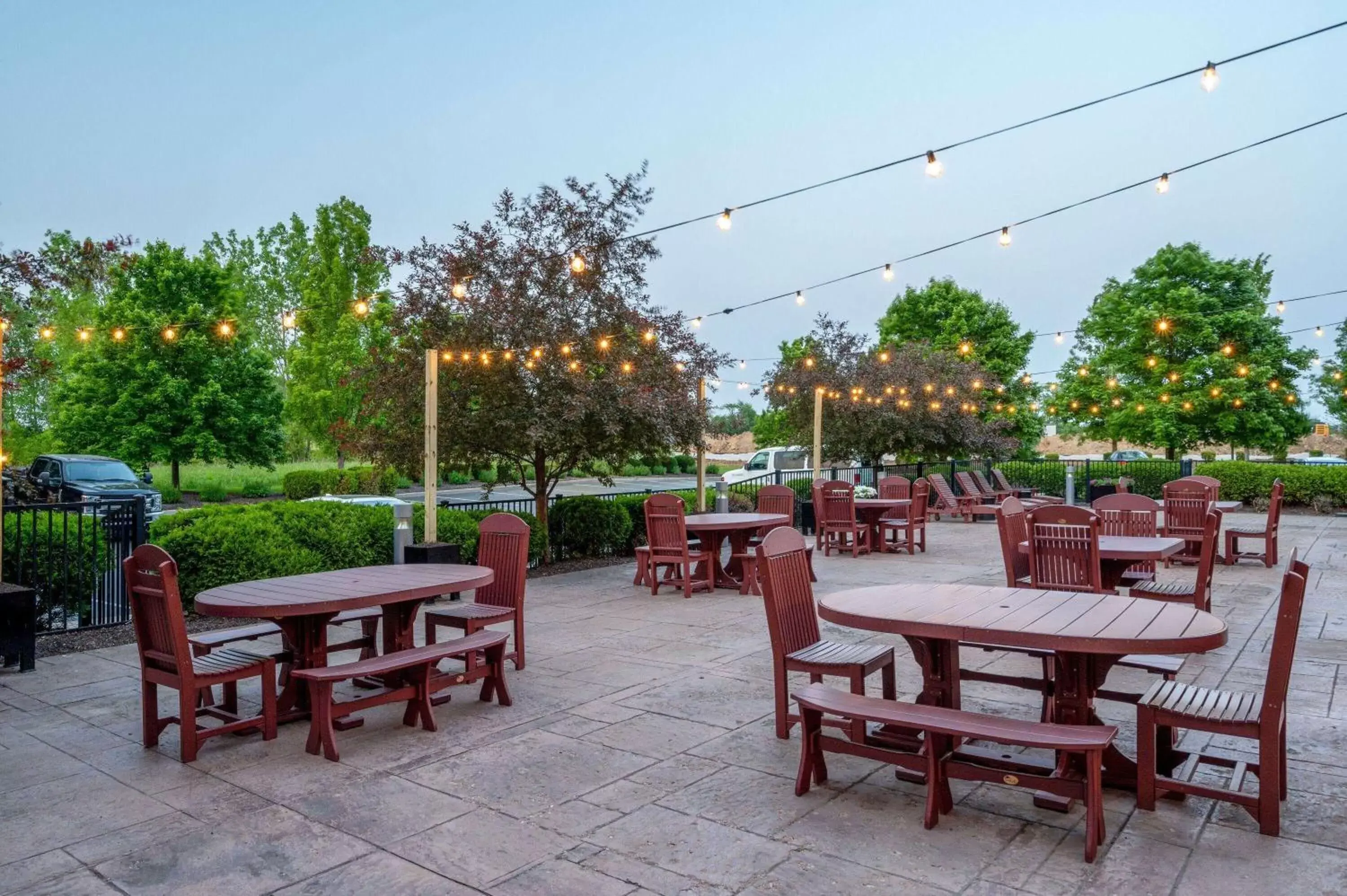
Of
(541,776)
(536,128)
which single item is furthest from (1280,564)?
(536,128)

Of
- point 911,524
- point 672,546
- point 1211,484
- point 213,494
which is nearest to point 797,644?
point 672,546

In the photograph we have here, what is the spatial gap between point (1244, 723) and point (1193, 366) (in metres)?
28.6

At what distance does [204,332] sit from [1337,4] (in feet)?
88.5

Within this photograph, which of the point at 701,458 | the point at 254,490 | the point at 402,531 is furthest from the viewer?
the point at 254,490

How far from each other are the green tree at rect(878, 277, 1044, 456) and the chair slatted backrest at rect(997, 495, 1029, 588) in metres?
28.1

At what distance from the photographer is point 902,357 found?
71.4 ft

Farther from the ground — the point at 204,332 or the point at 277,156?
the point at 277,156

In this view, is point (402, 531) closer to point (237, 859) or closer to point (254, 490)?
point (237, 859)

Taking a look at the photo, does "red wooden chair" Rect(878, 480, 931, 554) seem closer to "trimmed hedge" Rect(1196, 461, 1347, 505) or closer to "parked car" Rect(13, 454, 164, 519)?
"trimmed hedge" Rect(1196, 461, 1347, 505)

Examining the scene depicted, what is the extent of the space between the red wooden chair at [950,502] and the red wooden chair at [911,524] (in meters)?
3.47

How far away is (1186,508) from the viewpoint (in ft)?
33.9

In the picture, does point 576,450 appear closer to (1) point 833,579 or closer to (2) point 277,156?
(1) point 833,579

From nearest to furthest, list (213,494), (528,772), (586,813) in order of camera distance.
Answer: (586,813)
(528,772)
(213,494)

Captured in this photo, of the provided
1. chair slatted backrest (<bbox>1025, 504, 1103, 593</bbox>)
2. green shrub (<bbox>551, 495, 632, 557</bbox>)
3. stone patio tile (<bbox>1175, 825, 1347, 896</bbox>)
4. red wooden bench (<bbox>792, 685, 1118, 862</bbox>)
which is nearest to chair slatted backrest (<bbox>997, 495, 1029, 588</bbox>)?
chair slatted backrest (<bbox>1025, 504, 1103, 593</bbox>)
